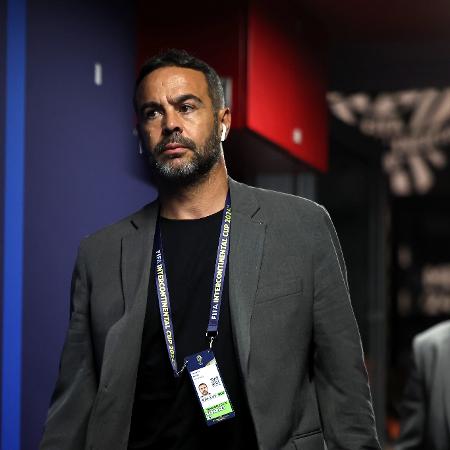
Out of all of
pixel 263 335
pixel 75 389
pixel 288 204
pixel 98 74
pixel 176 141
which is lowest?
pixel 75 389

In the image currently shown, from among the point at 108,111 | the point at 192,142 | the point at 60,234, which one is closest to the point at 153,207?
the point at 192,142

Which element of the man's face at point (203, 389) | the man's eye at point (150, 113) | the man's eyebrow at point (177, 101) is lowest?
the man's face at point (203, 389)

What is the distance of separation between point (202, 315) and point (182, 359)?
0.10m

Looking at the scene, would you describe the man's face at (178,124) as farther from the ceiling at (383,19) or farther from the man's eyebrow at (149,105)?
the ceiling at (383,19)

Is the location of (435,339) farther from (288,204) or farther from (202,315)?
(202,315)

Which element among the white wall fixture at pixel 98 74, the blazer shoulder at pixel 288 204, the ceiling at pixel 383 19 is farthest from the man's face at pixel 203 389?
the ceiling at pixel 383 19

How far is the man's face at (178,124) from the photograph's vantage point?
1.91m

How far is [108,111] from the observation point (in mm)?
2967

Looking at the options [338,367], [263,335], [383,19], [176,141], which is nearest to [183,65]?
[176,141]

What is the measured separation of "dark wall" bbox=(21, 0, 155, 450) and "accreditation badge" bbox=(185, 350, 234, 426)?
857 millimetres

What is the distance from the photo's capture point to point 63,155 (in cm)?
268

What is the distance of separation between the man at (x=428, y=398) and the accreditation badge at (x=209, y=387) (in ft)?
2.48

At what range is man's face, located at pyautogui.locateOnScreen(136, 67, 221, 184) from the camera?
1906 mm

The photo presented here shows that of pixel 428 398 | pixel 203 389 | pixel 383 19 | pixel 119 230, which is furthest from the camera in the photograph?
pixel 383 19
